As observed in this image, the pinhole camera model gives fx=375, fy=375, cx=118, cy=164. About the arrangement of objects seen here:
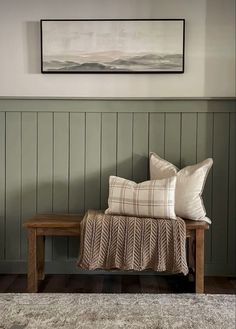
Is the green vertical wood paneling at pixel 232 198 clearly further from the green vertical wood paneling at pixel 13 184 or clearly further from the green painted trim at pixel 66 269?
the green vertical wood paneling at pixel 13 184

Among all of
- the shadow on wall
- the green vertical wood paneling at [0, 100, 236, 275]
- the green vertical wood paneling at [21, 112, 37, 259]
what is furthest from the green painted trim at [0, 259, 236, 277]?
the shadow on wall

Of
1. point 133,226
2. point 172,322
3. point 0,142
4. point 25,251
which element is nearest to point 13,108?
point 0,142

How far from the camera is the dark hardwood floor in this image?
8.37ft

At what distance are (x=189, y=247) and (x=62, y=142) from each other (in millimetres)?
1231

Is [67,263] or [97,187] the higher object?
[97,187]

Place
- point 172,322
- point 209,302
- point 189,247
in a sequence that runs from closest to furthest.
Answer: point 172,322 → point 209,302 → point 189,247

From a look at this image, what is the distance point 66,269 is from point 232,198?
1.39 meters

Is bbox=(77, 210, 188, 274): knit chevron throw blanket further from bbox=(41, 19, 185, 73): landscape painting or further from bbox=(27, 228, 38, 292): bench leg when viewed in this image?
bbox=(41, 19, 185, 73): landscape painting

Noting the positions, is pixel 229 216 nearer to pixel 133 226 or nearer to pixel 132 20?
pixel 133 226

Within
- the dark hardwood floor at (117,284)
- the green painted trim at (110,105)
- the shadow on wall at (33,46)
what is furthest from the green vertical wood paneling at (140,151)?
the shadow on wall at (33,46)

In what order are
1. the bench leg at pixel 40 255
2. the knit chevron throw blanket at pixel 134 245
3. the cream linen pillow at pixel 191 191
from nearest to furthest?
1. the knit chevron throw blanket at pixel 134 245
2. the cream linen pillow at pixel 191 191
3. the bench leg at pixel 40 255

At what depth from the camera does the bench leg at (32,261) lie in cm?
244

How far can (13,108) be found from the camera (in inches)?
112

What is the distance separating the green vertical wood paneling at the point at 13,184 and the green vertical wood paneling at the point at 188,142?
125 cm
